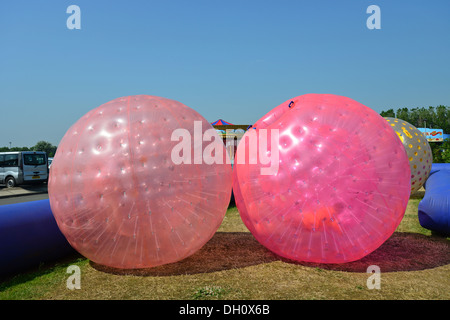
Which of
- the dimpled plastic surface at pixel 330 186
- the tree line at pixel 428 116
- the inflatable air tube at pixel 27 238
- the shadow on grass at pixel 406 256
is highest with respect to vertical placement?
the tree line at pixel 428 116

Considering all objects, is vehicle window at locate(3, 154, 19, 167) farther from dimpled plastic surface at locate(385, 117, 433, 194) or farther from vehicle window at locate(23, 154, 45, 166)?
dimpled plastic surface at locate(385, 117, 433, 194)

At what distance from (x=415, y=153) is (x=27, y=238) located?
894 centimetres

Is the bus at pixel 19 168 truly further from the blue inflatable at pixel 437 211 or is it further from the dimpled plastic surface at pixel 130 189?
the blue inflatable at pixel 437 211

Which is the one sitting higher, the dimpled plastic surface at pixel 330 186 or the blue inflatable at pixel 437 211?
the dimpled plastic surface at pixel 330 186

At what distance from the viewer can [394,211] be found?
4008mm

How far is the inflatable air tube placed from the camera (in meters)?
4.19

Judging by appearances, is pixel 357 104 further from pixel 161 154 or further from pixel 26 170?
pixel 26 170

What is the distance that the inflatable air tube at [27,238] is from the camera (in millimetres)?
4188

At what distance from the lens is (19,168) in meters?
18.5

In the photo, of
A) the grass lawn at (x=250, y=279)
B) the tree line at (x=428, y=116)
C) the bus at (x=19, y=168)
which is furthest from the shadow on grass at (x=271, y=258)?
the tree line at (x=428, y=116)

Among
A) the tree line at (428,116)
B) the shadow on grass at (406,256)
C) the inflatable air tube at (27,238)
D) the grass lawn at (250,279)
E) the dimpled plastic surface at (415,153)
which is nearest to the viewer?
the grass lawn at (250,279)
